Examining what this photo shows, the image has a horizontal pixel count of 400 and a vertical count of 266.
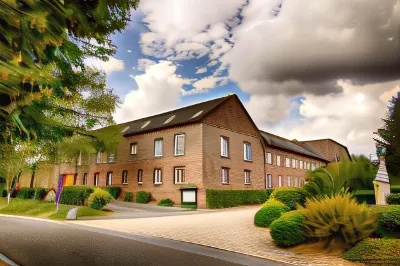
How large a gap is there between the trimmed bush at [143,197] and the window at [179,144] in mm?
4748

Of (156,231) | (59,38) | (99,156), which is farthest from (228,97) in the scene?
(59,38)

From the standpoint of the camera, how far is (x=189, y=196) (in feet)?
82.6

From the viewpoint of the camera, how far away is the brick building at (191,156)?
26688 mm

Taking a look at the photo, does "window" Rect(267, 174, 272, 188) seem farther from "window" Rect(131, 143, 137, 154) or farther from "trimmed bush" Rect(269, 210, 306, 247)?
"trimmed bush" Rect(269, 210, 306, 247)

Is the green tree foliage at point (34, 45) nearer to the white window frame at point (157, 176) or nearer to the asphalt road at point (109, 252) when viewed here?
the asphalt road at point (109, 252)

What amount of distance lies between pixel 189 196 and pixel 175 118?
847cm

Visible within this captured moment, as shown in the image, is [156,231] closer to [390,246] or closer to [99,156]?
[390,246]

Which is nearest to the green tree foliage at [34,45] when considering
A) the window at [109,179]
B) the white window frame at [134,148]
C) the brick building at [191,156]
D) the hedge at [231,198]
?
the hedge at [231,198]

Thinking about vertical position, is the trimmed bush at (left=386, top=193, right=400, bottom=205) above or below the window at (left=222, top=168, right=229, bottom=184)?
below

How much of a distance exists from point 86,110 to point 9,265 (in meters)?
15.0

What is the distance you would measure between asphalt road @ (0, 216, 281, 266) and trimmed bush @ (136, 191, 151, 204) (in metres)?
17.7

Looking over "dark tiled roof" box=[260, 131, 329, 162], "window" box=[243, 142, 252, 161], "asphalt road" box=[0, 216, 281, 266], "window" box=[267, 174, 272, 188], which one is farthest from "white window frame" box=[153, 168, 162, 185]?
"asphalt road" box=[0, 216, 281, 266]

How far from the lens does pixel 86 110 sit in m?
19.8

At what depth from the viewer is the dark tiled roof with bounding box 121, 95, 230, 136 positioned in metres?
27.8
